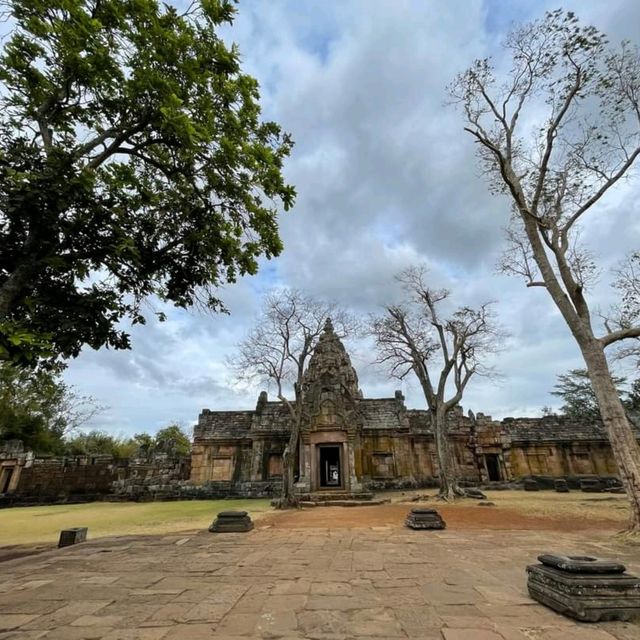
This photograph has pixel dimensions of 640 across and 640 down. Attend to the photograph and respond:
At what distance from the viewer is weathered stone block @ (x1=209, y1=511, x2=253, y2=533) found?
913cm

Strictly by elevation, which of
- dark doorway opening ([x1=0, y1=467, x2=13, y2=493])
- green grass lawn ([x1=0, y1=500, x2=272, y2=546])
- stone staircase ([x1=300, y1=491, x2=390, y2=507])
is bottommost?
green grass lawn ([x1=0, y1=500, x2=272, y2=546])

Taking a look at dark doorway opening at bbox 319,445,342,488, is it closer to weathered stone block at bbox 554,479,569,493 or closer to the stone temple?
the stone temple

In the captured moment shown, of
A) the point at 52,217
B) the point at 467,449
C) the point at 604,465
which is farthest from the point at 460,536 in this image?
the point at 604,465

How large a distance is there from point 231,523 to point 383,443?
14.5m

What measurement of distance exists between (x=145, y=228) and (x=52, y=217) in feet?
6.06

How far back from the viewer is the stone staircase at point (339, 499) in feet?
51.7

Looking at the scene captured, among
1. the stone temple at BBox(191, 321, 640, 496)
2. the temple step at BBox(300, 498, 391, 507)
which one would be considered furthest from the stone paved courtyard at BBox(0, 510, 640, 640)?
the stone temple at BBox(191, 321, 640, 496)

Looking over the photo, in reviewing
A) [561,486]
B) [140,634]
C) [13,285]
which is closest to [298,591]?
[140,634]

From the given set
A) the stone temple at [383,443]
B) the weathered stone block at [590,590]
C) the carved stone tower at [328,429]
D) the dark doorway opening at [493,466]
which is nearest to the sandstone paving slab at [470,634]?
the weathered stone block at [590,590]

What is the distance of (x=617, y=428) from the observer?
8.12 m

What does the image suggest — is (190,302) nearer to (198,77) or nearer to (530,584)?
(198,77)

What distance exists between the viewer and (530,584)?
388 centimetres

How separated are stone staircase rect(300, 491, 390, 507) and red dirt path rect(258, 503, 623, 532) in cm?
301

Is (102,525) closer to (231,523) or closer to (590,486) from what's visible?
(231,523)
